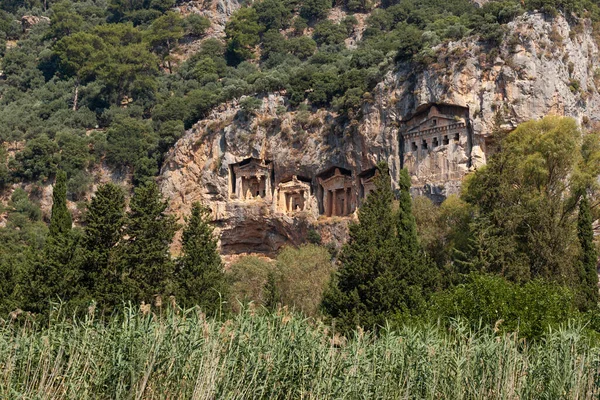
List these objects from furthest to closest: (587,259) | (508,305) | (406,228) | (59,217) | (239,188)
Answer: (239,188) → (406,228) → (59,217) → (587,259) → (508,305)

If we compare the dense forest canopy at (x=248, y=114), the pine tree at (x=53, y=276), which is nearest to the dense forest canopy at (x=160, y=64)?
the dense forest canopy at (x=248, y=114)

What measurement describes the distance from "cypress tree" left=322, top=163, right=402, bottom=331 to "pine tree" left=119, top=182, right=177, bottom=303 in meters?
6.09

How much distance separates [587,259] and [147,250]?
1760cm

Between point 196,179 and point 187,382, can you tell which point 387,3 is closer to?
point 196,179

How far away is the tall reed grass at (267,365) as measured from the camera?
57.1 feet

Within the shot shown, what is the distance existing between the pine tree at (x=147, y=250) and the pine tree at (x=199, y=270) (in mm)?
629

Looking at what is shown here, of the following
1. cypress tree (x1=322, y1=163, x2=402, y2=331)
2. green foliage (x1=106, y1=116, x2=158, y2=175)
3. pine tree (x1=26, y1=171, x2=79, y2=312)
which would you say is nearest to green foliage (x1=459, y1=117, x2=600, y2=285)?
cypress tree (x1=322, y1=163, x2=402, y2=331)

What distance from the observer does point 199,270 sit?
3244 centimetres

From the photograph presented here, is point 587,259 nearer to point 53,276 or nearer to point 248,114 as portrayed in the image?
point 53,276

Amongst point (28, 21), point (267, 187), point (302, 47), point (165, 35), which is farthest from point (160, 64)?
point (267, 187)

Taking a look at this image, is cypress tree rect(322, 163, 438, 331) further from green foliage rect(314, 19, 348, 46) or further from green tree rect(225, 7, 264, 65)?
green tree rect(225, 7, 264, 65)

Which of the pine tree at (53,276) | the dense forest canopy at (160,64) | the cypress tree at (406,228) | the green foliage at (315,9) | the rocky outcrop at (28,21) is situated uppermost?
the rocky outcrop at (28,21)

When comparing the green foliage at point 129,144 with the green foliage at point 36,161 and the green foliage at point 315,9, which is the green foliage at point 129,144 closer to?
the green foliage at point 36,161

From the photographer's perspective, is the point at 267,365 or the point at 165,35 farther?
the point at 165,35
